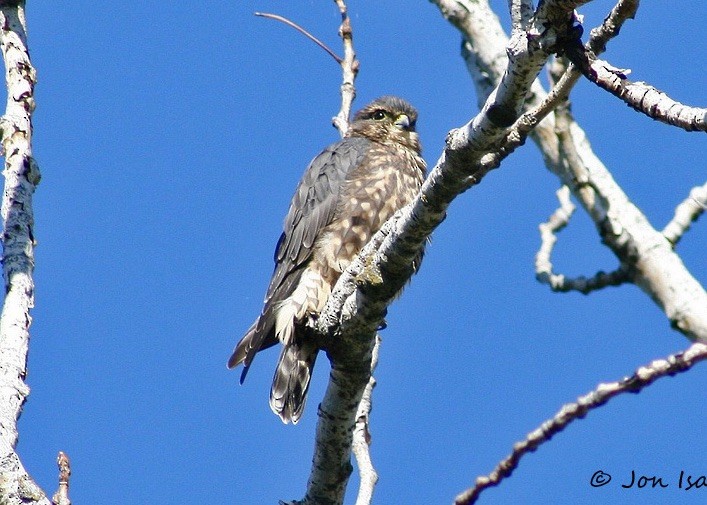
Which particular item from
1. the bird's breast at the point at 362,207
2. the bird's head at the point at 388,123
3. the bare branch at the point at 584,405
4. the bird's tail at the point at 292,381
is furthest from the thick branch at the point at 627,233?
the bare branch at the point at 584,405

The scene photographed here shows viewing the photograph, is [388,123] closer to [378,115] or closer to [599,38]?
[378,115]

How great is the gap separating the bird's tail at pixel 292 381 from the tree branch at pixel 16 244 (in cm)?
147

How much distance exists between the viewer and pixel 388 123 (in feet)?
20.3

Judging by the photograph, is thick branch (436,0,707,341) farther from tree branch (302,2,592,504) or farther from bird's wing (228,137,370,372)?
tree branch (302,2,592,504)

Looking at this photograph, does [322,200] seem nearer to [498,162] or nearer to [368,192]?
[368,192]

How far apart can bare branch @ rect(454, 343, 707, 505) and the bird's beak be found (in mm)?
4328

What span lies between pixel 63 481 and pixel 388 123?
3885 millimetres

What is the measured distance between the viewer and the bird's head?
604 centimetres

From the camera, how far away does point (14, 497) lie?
2.64m

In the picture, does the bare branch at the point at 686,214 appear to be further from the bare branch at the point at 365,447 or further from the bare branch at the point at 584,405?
the bare branch at the point at 584,405

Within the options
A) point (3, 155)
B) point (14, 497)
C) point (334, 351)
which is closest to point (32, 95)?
point (3, 155)

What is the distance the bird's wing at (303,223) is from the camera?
478 centimetres

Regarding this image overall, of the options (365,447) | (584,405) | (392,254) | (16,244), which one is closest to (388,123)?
(365,447)

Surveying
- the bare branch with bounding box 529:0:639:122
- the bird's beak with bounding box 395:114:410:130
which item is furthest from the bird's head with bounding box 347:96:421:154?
the bare branch with bounding box 529:0:639:122
